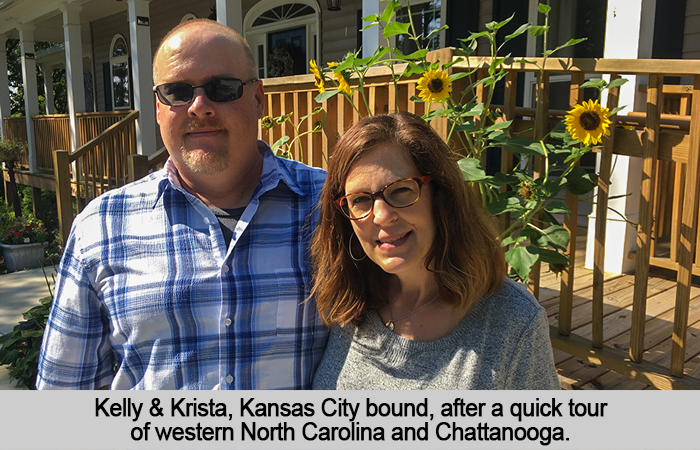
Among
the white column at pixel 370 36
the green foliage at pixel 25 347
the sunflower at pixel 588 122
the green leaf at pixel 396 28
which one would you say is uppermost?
the white column at pixel 370 36

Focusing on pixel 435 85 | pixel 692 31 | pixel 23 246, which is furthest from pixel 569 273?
pixel 23 246

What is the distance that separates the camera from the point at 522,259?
2.01 metres

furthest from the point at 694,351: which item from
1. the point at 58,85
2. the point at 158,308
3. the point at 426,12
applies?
the point at 58,85

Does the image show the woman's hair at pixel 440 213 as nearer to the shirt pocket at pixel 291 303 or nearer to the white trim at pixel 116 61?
the shirt pocket at pixel 291 303

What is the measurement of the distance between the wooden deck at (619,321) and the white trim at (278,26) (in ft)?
16.3

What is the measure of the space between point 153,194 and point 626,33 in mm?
3207

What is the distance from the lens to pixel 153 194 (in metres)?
1.67

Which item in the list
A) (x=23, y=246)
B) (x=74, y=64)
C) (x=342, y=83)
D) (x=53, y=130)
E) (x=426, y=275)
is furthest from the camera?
(x=53, y=130)

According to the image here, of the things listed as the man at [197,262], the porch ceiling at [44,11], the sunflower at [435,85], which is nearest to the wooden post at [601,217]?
the sunflower at [435,85]

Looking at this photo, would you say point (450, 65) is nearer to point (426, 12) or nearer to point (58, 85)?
point (426, 12)

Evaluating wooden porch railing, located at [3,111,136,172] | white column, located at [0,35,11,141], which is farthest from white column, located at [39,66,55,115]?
wooden porch railing, located at [3,111,136,172]

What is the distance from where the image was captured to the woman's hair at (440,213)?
1.36 metres

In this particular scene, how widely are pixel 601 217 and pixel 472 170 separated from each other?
607 mm

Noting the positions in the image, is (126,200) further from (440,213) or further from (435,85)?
(435,85)
